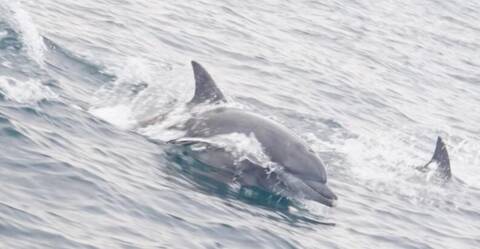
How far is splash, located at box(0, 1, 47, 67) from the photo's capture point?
59.7ft

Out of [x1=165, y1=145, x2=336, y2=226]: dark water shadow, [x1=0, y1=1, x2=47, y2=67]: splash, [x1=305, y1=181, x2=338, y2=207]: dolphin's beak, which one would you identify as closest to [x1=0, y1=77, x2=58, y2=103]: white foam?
[x1=0, y1=1, x2=47, y2=67]: splash

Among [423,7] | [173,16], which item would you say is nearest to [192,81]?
[173,16]

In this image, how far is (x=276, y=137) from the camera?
1611 cm

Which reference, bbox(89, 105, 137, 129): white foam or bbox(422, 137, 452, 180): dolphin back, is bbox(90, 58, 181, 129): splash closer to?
bbox(89, 105, 137, 129): white foam

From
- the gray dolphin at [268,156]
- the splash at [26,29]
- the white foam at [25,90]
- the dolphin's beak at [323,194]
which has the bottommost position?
the dolphin's beak at [323,194]

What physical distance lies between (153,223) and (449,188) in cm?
791

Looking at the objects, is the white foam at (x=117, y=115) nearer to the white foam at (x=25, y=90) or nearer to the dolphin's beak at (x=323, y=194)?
the white foam at (x=25, y=90)

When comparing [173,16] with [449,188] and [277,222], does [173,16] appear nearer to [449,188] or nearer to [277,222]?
[449,188]

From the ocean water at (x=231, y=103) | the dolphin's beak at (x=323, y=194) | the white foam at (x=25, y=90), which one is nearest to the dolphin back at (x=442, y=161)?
the ocean water at (x=231, y=103)

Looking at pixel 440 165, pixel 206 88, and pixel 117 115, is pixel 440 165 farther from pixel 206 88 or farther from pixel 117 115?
pixel 117 115

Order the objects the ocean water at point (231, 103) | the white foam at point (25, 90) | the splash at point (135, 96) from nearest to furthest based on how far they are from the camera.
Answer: the ocean water at point (231, 103) < the white foam at point (25, 90) < the splash at point (135, 96)

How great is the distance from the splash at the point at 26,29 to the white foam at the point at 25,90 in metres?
1.37

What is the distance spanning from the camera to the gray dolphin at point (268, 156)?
1576 cm

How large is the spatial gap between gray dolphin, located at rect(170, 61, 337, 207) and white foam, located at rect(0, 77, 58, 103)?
2.00 metres
